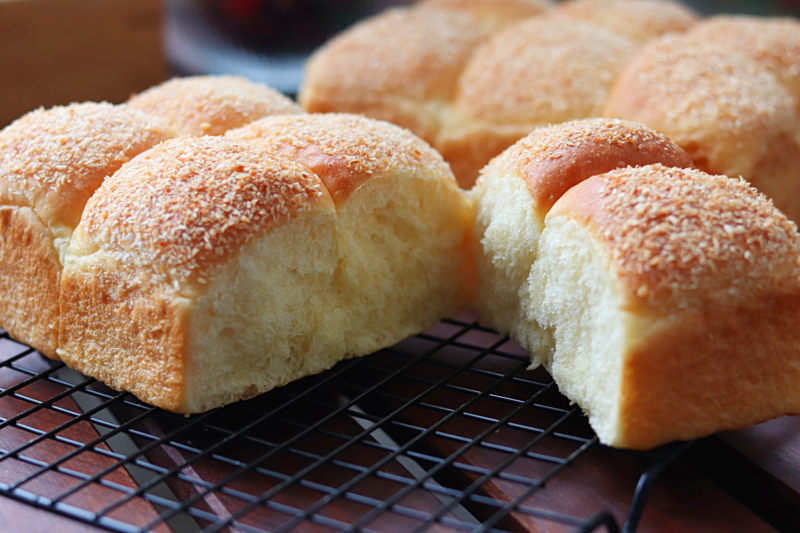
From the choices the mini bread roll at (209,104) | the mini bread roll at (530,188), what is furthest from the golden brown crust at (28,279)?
the mini bread roll at (530,188)

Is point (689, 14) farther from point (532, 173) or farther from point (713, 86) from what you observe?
point (532, 173)

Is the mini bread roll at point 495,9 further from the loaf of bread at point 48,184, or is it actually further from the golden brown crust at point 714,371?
the golden brown crust at point 714,371

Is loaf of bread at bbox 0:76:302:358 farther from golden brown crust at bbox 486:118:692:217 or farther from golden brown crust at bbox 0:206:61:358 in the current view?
golden brown crust at bbox 486:118:692:217

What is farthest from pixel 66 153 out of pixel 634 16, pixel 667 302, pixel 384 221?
pixel 634 16

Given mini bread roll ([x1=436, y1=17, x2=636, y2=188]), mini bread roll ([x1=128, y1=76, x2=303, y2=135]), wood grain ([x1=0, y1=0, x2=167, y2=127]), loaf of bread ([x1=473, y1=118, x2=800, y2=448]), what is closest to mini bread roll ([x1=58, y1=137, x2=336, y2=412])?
mini bread roll ([x1=128, y1=76, x2=303, y2=135])

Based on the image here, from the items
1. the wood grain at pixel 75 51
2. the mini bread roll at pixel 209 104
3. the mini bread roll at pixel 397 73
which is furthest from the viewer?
the wood grain at pixel 75 51

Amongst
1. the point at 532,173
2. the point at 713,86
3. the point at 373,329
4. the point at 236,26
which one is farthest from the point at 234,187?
the point at 236,26

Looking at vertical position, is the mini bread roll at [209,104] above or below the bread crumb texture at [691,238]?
above
